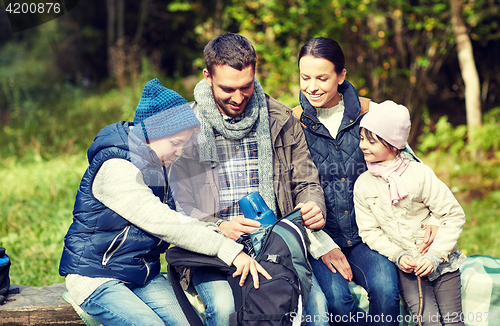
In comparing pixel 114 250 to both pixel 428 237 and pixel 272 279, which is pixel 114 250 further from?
pixel 428 237

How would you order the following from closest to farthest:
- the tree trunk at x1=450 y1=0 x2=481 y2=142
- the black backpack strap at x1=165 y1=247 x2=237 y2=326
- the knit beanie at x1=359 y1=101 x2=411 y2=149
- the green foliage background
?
the black backpack strap at x1=165 y1=247 x2=237 y2=326 → the knit beanie at x1=359 y1=101 x2=411 y2=149 → the green foliage background → the tree trunk at x1=450 y1=0 x2=481 y2=142

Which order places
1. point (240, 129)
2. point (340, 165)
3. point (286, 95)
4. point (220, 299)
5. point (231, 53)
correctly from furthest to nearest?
point (286, 95)
point (340, 165)
point (240, 129)
point (231, 53)
point (220, 299)

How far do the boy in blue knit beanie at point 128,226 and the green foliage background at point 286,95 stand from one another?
1.42 meters

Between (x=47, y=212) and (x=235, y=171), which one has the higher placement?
(x=235, y=171)

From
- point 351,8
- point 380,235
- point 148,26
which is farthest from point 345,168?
point 148,26

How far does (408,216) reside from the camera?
7.81 ft

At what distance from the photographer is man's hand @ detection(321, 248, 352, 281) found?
246 centimetres

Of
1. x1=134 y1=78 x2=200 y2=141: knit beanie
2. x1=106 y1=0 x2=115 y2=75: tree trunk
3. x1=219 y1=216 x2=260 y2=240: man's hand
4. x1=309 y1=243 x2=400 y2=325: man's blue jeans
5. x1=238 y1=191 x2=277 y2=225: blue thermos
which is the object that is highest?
x1=106 y1=0 x2=115 y2=75: tree trunk

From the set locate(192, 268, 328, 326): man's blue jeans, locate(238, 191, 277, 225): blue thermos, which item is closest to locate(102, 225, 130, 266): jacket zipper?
locate(192, 268, 328, 326): man's blue jeans

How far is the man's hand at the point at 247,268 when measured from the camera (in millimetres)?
2045

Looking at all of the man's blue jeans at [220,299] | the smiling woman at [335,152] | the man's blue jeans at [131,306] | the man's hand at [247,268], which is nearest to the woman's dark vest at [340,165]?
the smiling woman at [335,152]

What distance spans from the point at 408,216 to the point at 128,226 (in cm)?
147

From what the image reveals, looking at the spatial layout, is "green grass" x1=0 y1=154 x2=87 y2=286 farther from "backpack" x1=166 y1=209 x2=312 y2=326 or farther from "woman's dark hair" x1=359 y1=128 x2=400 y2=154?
"woman's dark hair" x1=359 y1=128 x2=400 y2=154

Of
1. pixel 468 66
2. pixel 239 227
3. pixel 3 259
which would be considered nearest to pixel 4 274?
pixel 3 259
